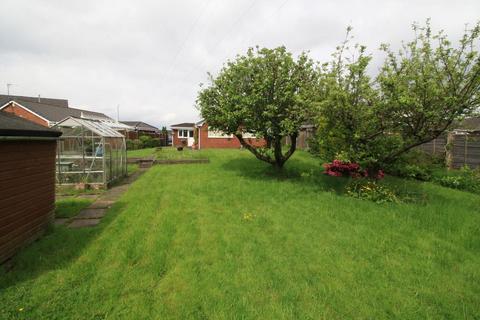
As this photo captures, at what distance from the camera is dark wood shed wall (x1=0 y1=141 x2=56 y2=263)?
425 centimetres

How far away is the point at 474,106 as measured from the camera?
6562mm

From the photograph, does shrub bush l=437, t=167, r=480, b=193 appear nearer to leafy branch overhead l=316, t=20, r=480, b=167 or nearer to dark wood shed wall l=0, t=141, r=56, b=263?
leafy branch overhead l=316, t=20, r=480, b=167

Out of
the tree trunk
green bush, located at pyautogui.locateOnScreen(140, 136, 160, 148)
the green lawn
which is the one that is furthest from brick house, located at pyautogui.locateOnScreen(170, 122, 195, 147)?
the green lawn

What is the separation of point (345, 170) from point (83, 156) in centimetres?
1156

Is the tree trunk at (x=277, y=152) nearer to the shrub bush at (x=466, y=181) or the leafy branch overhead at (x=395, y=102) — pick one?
the leafy branch overhead at (x=395, y=102)

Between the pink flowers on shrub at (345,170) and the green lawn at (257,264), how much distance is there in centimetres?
304

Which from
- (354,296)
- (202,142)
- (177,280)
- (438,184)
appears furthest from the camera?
(202,142)

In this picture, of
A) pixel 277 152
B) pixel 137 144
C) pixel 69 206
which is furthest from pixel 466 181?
pixel 137 144

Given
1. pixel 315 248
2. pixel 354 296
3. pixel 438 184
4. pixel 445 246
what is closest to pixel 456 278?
pixel 445 246

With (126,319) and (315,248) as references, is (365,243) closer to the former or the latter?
(315,248)

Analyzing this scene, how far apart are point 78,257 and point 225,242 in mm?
2768

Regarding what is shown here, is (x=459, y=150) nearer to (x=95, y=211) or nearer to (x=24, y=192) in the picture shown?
(x=95, y=211)

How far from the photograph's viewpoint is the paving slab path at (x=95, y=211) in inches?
245

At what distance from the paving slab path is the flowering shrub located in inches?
316
